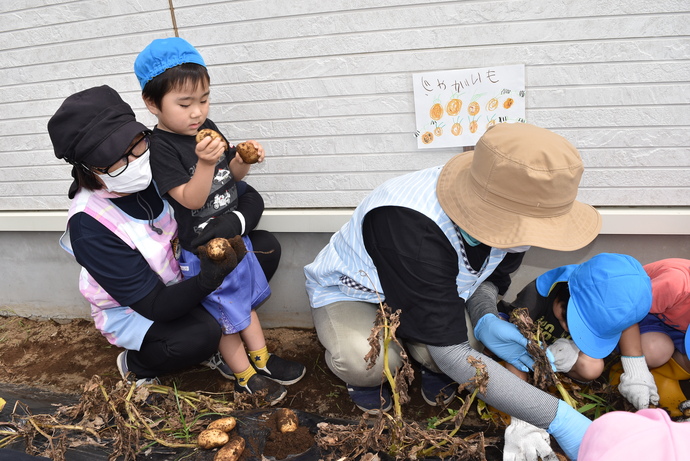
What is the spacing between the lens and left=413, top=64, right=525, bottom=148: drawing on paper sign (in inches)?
91.1

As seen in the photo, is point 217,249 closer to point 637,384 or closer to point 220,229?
point 220,229

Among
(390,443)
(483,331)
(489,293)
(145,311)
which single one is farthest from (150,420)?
(489,293)

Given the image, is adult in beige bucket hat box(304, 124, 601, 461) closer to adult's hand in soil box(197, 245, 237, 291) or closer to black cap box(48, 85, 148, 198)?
adult's hand in soil box(197, 245, 237, 291)

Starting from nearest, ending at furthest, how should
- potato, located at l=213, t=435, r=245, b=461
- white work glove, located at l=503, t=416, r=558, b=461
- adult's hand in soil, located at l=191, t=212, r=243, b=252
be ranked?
white work glove, located at l=503, t=416, r=558, b=461 → potato, located at l=213, t=435, r=245, b=461 → adult's hand in soil, located at l=191, t=212, r=243, b=252

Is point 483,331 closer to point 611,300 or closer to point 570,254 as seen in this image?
point 611,300

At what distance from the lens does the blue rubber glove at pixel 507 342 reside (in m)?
1.99

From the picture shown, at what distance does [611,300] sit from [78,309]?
10.8ft

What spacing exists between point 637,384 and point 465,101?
1442 mm

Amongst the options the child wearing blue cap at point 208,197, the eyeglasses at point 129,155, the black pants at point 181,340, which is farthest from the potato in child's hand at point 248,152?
the black pants at point 181,340

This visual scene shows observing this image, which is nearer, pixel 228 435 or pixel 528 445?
pixel 528 445

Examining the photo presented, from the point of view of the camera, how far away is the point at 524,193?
152cm

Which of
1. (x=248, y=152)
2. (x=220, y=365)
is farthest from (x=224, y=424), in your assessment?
(x=248, y=152)

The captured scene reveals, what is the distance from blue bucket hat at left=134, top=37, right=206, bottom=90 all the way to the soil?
1500 mm

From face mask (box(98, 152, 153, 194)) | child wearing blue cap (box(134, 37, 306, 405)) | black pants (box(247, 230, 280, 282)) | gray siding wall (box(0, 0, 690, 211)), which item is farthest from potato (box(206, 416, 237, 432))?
gray siding wall (box(0, 0, 690, 211))
